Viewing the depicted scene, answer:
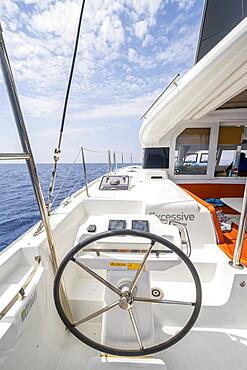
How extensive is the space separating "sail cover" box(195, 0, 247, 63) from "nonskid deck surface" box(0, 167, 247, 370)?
4.96 metres

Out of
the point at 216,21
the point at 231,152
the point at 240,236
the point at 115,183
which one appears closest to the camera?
the point at 240,236

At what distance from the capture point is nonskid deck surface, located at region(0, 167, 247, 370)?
723mm

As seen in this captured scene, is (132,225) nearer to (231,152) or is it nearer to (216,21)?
(231,152)

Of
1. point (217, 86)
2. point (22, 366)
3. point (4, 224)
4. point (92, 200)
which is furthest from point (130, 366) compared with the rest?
point (4, 224)

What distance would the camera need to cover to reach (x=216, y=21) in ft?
14.6

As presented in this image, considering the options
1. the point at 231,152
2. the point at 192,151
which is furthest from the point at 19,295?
the point at 231,152

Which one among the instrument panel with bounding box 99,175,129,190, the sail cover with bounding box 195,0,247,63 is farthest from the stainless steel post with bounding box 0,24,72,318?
the sail cover with bounding box 195,0,247,63

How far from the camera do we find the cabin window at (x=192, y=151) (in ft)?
9.41

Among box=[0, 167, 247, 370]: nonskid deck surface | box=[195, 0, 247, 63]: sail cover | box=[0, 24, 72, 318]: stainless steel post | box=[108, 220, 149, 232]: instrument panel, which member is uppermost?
box=[195, 0, 247, 63]: sail cover

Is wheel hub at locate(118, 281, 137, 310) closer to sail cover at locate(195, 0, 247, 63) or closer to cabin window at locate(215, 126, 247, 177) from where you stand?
cabin window at locate(215, 126, 247, 177)

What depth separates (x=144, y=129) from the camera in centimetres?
248

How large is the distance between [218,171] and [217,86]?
178cm

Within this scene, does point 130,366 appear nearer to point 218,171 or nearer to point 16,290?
point 16,290

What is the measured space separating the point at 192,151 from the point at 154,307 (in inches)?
95.6
